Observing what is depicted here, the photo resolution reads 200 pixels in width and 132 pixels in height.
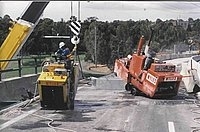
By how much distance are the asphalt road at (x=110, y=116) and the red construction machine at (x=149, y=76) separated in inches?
13.3

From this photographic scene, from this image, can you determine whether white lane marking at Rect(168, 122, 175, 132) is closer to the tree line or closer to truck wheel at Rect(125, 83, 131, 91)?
truck wheel at Rect(125, 83, 131, 91)

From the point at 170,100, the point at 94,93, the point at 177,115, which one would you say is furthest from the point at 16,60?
the point at 177,115

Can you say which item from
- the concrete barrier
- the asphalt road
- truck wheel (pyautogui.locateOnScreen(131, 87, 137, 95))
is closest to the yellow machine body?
the asphalt road

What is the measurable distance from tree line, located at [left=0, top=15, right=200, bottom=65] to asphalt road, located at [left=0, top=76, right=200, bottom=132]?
225 inches

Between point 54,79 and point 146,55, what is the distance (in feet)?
15.8

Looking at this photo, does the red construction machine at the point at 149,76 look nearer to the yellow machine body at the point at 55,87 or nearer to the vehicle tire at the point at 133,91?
the vehicle tire at the point at 133,91

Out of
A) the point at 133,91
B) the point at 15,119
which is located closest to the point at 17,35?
the point at 133,91

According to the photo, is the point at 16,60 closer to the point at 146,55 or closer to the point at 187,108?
the point at 146,55

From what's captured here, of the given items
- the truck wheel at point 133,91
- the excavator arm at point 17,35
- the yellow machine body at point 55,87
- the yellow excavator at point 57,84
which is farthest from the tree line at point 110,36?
the yellow machine body at point 55,87

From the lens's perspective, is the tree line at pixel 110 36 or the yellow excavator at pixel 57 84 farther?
the tree line at pixel 110 36

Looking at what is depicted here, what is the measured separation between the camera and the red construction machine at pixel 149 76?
45.7ft

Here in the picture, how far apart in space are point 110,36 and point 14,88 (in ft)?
38.7

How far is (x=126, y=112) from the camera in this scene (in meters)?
11.0

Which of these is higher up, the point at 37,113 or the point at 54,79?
the point at 54,79
